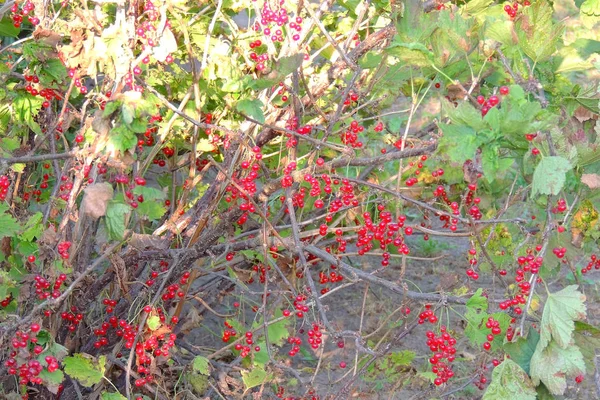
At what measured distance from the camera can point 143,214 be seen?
278 centimetres

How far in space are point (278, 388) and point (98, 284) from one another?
0.88 meters

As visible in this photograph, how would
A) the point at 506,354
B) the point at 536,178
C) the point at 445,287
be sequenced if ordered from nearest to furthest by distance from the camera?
the point at 536,178 < the point at 506,354 < the point at 445,287

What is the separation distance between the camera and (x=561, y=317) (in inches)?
82.0

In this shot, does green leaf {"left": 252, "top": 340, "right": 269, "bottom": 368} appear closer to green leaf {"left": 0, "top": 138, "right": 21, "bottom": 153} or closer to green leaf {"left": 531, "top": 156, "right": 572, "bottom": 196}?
green leaf {"left": 0, "top": 138, "right": 21, "bottom": 153}

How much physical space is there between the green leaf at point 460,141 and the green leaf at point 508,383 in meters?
0.58

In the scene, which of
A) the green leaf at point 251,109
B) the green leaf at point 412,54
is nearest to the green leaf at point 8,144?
the green leaf at point 251,109

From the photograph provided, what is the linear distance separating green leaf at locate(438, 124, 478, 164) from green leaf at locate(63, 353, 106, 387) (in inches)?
50.9

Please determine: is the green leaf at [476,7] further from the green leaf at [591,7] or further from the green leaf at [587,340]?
the green leaf at [587,340]

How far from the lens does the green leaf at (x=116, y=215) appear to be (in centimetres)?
219

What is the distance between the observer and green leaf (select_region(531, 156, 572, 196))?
195 cm

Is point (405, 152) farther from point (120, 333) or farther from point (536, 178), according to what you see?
point (120, 333)

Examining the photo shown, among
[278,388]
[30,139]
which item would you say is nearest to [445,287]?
[278,388]

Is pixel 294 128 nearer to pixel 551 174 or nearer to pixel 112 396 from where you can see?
pixel 551 174

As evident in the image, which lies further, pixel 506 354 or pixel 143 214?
pixel 143 214
